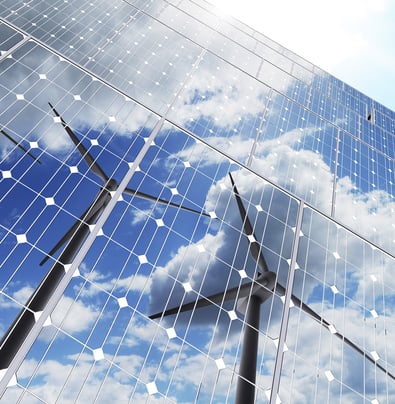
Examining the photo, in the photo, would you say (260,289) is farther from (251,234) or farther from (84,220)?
(84,220)

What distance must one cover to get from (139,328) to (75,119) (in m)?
5.58

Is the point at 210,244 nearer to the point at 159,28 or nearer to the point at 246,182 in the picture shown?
the point at 246,182

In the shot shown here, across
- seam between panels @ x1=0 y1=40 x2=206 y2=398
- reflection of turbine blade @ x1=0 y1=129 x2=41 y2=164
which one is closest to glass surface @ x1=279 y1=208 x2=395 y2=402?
seam between panels @ x1=0 y1=40 x2=206 y2=398

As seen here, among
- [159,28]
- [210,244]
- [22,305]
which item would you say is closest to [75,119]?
[210,244]

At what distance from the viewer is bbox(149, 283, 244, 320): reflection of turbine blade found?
281 inches

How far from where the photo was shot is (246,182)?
36.1 feet

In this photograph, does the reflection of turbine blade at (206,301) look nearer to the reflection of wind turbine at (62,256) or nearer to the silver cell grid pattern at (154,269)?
the silver cell grid pattern at (154,269)

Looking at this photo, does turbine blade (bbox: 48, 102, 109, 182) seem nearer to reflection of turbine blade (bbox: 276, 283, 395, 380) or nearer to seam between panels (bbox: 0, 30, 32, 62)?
seam between panels (bbox: 0, 30, 32, 62)

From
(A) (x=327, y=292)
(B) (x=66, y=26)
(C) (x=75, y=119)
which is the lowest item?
(B) (x=66, y=26)

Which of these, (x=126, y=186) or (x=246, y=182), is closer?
(x=126, y=186)

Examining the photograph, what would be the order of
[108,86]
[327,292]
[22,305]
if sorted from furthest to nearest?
[108,86]
[327,292]
[22,305]

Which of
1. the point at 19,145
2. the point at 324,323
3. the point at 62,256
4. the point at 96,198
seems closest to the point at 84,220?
the point at 96,198

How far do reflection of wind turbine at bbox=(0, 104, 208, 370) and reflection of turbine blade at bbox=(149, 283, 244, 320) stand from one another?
183cm

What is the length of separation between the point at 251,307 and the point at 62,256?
3.89 m
